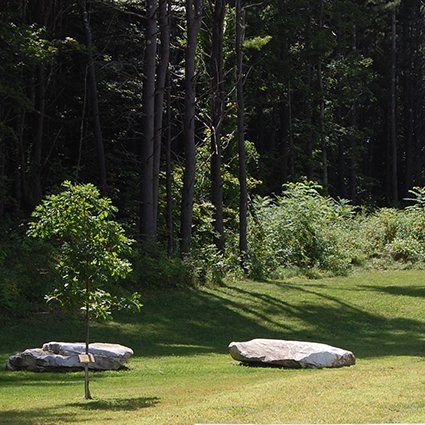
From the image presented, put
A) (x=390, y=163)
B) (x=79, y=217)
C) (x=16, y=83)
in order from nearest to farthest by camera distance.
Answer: (x=79, y=217) → (x=16, y=83) → (x=390, y=163)

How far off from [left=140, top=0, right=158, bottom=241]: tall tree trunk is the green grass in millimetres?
3007

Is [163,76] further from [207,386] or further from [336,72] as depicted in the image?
[336,72]

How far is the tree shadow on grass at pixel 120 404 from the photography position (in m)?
11.8

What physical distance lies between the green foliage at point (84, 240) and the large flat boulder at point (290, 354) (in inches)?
143

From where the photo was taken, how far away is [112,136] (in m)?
36.2

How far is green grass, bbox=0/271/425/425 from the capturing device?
10.9 m

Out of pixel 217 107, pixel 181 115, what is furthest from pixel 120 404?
pixel 217 107

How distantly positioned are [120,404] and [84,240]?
1999 mm

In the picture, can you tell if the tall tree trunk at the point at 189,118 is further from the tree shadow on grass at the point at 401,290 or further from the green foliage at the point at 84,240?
the green foliage at the point at 84,240

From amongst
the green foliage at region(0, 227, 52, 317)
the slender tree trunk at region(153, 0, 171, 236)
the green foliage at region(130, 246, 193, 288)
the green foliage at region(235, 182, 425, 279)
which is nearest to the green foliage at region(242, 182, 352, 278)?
the green foliage at region(235, 182, 425, 279)

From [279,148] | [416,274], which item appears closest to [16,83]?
[416,274]

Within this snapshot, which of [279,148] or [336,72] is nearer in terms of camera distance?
[336,72]

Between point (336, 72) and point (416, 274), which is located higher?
point (336, 72)

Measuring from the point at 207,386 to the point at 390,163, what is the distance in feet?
162
